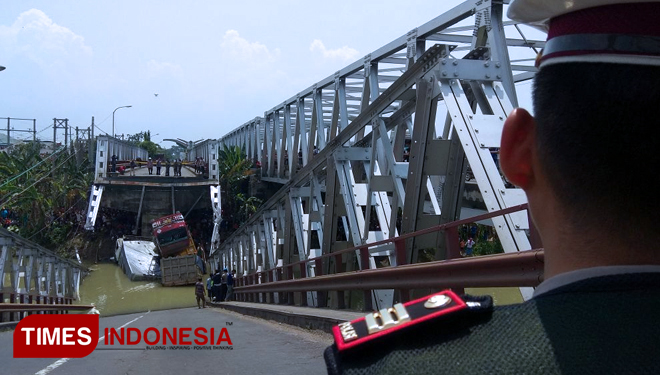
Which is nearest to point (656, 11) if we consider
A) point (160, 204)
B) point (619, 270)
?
point (619, 270)

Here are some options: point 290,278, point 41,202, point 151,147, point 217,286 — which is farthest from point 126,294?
point 151,147

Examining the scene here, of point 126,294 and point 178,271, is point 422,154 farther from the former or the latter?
point 178,271

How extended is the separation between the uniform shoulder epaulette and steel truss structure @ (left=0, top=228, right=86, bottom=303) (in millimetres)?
16928

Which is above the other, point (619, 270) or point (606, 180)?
point (606, 180)

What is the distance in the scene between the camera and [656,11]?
142 centimetres

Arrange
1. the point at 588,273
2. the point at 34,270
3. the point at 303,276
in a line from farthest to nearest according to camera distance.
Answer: the point at 34,270 → the point at 303,276 → the point at 588,273

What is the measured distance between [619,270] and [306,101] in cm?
3033

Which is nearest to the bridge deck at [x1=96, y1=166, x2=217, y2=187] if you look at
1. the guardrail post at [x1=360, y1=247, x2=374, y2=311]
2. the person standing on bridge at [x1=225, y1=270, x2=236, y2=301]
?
the person standing on bridge at [x1=225, y1=270, x2=236, y2=301]

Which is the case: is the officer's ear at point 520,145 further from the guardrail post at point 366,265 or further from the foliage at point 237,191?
the foliage at point 237,191

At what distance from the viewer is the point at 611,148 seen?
1.37 metres

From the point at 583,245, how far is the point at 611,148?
0.21 meters

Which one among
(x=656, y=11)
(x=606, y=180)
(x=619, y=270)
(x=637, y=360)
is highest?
(x=656, y=11)

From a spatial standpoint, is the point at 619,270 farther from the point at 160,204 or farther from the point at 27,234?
the point at 27,234

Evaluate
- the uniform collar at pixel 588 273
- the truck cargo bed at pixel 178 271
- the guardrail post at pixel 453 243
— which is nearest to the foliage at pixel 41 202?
the truck cargo bed at pixel 178 271
